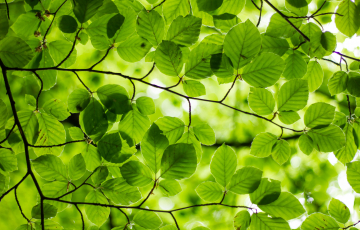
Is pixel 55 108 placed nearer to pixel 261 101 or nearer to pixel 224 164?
pixel 224 164

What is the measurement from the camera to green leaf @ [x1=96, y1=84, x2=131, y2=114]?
2.29 ft

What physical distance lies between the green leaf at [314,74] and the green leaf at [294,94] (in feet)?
0.80

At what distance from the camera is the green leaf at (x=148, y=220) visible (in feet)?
2.17

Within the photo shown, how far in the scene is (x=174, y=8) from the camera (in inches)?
30.5

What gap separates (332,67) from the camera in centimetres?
322

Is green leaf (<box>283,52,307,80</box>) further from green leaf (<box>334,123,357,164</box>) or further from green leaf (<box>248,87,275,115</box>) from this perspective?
green leaf (<box>334,123,357,164</box>)

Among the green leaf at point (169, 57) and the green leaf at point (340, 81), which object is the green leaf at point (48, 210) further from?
the green leaf at point (340, 81)

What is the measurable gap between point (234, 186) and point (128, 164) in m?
0.33

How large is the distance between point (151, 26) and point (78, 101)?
0.34 meters

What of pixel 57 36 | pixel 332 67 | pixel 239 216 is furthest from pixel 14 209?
pixel 332 67

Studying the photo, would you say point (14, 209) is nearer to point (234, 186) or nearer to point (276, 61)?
point (234, 186)

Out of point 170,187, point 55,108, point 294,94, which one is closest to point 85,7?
point 55,108

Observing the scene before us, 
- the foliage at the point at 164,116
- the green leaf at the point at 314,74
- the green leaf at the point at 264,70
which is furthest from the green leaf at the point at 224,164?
the green leaf at the point at 314,74

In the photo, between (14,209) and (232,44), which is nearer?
(232,44)
